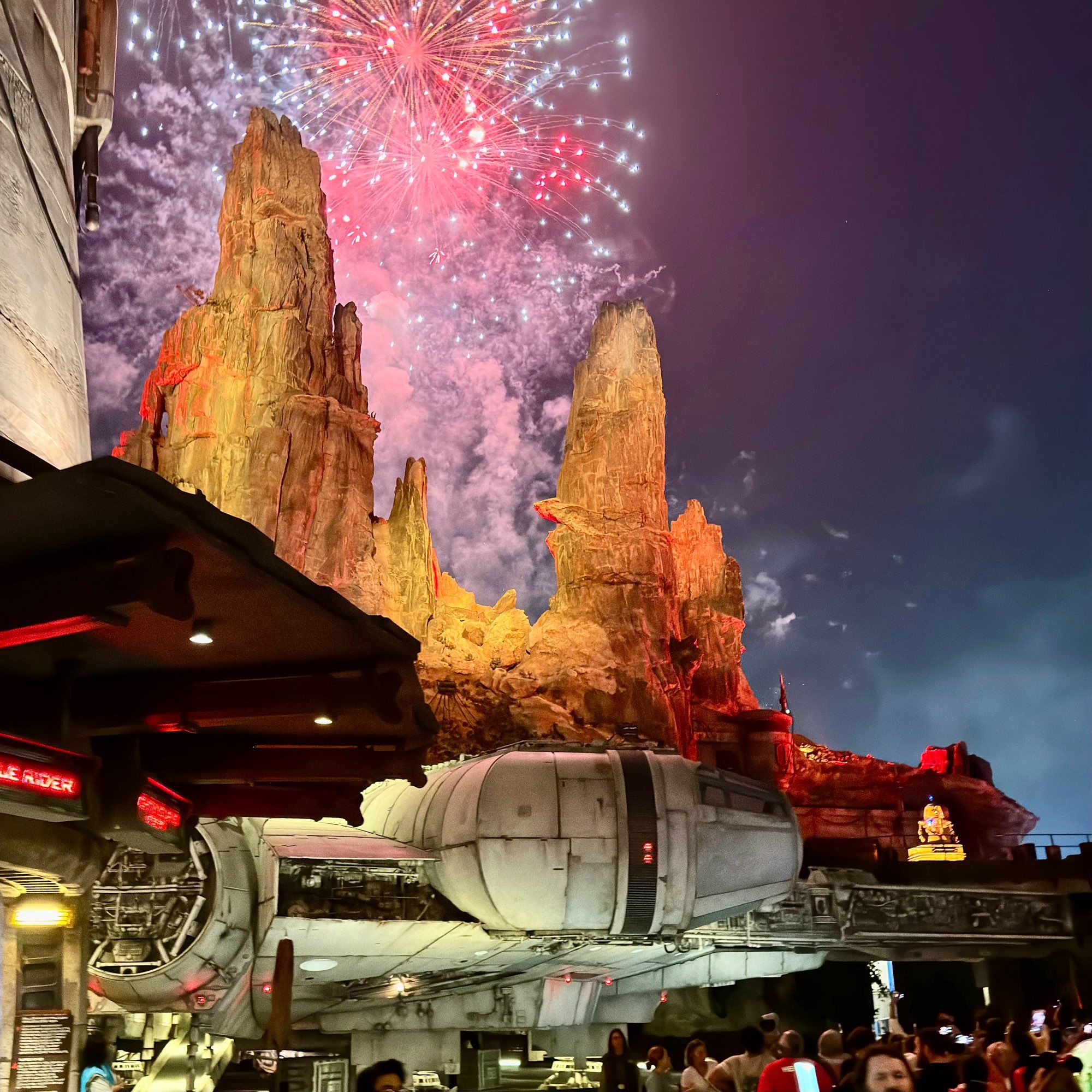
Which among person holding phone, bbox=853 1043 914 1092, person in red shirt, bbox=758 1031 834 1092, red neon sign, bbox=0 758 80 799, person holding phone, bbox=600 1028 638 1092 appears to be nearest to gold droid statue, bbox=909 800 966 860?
person holding phone, bbox=600 1028 638 1092

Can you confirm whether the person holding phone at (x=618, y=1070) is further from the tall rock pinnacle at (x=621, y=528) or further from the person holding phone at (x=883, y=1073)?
the tall rock pinnacle at (x=621, y=528)

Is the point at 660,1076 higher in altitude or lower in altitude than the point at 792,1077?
lower

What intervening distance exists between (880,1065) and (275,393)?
55.0 metres

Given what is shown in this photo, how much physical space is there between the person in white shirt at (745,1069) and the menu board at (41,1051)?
29.3ft

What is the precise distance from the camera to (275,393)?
197ft

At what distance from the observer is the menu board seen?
9.17 m

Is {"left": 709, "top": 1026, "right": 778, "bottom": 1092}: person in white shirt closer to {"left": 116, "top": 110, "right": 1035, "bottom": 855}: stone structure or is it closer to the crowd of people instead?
the crowd of people

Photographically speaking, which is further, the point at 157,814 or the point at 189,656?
the point at 157,814

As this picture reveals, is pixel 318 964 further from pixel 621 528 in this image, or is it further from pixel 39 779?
pixel 621 528

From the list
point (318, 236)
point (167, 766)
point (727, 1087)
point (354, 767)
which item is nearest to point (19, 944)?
point (167, 766)

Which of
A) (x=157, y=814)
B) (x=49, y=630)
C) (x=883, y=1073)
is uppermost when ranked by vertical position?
(x=49, y=630)

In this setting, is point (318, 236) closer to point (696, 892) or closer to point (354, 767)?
point (696, 892)

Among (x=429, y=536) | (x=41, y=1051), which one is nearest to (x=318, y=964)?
(x=41, y=1051)

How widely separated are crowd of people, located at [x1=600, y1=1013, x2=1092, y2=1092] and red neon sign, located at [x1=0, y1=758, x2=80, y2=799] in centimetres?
750
